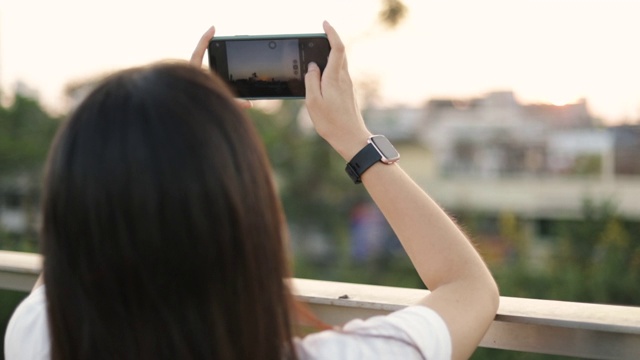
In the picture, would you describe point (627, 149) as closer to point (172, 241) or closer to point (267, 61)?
point (267, 61)

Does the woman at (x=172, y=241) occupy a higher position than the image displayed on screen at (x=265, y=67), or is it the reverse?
the image displayed on screen at (x=265, y=67)

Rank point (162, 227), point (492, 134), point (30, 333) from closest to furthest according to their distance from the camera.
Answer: point (162, 227), point (30, 333), point (492, 134)

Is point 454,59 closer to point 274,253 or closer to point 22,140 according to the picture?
point 22,140

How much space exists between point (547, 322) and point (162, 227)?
1.90 feet

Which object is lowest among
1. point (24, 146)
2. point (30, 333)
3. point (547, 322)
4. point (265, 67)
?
point (24, 146)

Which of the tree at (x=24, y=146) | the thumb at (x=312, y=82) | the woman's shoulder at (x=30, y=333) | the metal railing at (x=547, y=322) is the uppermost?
the thumb at (x=312, y=82)

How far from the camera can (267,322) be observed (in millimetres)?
732

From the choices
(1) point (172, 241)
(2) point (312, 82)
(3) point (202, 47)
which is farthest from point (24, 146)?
(1) point (172, 241)

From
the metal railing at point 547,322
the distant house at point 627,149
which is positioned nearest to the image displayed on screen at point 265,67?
the metal railing at point 547,322

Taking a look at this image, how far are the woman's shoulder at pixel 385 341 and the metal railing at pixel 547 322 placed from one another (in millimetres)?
223

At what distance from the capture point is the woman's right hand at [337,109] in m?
0.94

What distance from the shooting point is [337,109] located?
3.10 feet

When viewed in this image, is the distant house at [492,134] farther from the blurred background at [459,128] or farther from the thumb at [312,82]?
the thumb at [312,82]

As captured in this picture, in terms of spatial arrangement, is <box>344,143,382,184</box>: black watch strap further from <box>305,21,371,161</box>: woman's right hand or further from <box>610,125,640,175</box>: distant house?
<box>610,125,640,175</box>: distant house
